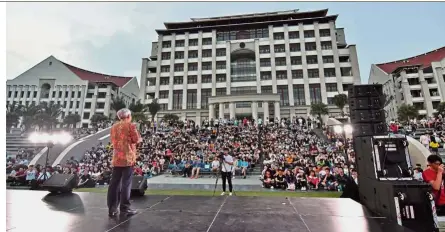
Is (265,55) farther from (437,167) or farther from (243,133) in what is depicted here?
(437,167)

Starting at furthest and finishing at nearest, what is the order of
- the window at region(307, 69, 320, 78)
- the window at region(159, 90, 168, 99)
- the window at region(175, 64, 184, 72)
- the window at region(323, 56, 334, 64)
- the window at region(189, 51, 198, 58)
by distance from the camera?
the window at region(189, 51, 198, 58)
the window at region(175, 64, 184, 72)
the window at region(159, 90, 168, 99)
the window at region(323, 56, 334, 64)
the window at region(307, 69, 320, 78)

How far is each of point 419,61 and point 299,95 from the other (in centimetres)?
3102

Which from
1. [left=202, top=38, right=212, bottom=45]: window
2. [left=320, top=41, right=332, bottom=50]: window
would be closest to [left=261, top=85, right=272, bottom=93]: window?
[left=320, top=41, right=332, bottom=50]: window

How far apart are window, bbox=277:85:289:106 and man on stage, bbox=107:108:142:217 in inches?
1490

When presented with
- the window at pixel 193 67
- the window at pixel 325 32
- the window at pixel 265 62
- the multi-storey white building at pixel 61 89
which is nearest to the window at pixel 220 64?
the window at pixel 193 67

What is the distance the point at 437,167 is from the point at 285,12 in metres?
51.8

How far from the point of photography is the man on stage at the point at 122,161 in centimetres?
330

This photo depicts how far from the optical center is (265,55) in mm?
42281

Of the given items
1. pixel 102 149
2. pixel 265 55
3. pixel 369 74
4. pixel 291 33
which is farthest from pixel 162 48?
pixel 369 74

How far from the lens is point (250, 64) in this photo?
1705 inches

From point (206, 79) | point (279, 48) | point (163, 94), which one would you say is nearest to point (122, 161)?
point (206, 79)

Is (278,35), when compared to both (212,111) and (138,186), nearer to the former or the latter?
(212,111)

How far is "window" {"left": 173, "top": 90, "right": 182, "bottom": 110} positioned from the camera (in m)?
42.1

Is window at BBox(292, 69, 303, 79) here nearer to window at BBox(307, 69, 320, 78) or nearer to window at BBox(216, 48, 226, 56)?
window at BBox(307, 69, 320, 78)
